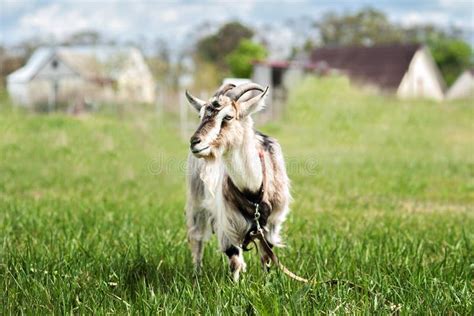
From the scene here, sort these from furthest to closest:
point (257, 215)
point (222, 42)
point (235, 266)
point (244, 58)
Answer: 1. point (222, 42)
2. point (244, 58)
3. point (235, 266)
4. point (257, 215)

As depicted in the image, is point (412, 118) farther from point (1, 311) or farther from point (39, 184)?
point (1, 311)

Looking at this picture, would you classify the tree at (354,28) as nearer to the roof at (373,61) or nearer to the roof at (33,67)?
the roof at (373,61)

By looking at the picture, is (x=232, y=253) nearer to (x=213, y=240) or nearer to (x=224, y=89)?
(x=224, y=89)

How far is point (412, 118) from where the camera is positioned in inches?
899

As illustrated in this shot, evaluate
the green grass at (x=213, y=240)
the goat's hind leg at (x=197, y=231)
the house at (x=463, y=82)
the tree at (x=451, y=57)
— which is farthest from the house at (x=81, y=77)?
the goat's hind leg at (x=197, y=231)

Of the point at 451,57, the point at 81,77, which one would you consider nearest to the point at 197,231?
the point at 81,77

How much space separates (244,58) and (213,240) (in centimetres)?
3218

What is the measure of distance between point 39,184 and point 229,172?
23.1 ft

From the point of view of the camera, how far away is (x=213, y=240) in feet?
18.3

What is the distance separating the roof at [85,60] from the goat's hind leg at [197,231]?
1327 inches

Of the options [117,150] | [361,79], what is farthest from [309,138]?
[361,79]

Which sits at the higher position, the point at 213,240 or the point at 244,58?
the point at 213,240

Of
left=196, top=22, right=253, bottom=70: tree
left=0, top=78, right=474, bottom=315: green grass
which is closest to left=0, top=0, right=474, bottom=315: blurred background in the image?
left=0, top=78, right=474, bottom=315: green grass

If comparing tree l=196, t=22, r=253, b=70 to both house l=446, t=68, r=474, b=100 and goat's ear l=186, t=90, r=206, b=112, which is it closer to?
house l=446, t=68, r=474, b=100
